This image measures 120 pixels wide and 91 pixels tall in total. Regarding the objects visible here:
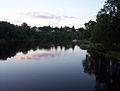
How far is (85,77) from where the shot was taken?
26797 mm

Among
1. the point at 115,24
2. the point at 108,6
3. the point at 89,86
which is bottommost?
the point at 89,86

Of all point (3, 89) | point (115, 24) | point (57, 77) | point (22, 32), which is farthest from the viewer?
point (22, 32)

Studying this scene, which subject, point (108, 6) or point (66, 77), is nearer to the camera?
point (66, 77)

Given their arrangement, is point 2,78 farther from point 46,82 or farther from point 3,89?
point 46,82

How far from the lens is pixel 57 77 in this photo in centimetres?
2641

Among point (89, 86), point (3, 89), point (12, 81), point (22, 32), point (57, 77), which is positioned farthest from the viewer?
point (22, 32)

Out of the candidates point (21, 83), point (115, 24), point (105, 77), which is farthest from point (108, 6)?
point (21, 83)

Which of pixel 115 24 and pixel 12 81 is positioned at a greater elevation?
pixel 115 24

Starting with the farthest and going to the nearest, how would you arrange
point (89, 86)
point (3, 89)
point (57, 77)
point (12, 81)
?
point (57, 77) → point (12, 81) → point (89, 86) → point (3, 89)

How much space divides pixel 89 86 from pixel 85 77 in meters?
4.42

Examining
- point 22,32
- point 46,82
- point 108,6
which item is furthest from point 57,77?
point 22,32

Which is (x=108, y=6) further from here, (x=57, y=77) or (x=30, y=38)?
(x=30, y=38)

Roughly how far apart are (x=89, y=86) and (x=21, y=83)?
8636 millimetres

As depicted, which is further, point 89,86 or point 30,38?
point 30,38
